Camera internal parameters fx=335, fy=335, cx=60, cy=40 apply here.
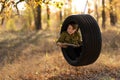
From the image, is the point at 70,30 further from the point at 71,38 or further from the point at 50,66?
the point at 50,66

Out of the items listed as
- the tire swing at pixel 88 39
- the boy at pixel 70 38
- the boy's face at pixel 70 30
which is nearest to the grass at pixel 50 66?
the tire swing at pixel 88 39

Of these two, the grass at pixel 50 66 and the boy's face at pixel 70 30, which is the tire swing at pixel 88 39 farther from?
the grass at pixel 50 66

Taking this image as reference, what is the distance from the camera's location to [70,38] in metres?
10.5

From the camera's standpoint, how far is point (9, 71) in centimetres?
1218

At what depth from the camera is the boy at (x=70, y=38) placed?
10.3m

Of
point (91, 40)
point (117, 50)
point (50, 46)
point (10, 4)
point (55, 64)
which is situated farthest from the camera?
point (50, 46)

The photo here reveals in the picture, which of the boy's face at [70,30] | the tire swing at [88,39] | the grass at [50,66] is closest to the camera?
the tire swing at [88,39]

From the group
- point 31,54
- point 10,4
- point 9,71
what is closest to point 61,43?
point 9,71

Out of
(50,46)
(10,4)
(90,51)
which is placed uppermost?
(10,4)

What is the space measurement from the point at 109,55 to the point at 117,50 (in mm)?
1518

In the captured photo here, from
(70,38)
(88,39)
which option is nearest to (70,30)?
(70,38)

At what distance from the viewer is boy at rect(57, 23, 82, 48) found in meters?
10.3

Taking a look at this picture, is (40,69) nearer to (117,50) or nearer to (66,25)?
(66,25)

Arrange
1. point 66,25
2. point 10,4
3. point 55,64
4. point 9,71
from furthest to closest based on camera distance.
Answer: point 10,4, point 55,64, point 9,71, point 66,25
